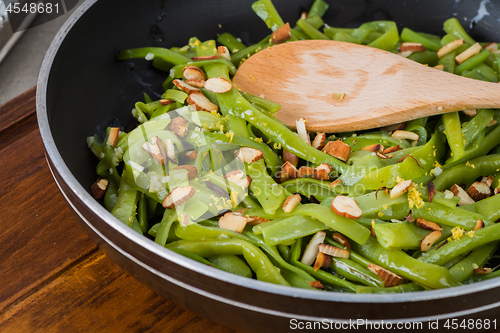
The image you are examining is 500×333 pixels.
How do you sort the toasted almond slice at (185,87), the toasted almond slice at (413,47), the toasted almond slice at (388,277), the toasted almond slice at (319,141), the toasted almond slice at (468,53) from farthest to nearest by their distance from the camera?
the toasted almond slice at (413,47)
the toasted almond slice at (468,53)
the toasted almond slice at (185,87)
the toasted almond slice at (319,141)
the toasted almond slice at (388,277)

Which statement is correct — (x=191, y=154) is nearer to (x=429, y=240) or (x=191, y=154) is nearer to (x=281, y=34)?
(x=281, y=34)

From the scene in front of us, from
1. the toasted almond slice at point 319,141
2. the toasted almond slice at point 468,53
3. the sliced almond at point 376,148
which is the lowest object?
the sliced almond at point 376,148

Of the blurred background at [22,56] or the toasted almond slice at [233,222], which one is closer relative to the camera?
the toasted almond slice at [233,222]

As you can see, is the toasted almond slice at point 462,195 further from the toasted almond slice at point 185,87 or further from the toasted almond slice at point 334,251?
the toasted almond slice at point 185,87

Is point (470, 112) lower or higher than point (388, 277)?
higher

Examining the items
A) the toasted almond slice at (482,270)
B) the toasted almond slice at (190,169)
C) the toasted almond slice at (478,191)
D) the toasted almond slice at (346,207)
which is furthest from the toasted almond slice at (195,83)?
the toasted almond slice at (482,270)

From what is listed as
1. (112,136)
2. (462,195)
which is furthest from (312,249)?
(112,136)

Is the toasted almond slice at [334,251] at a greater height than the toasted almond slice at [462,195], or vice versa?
the toasted almond slice at [462,195]
